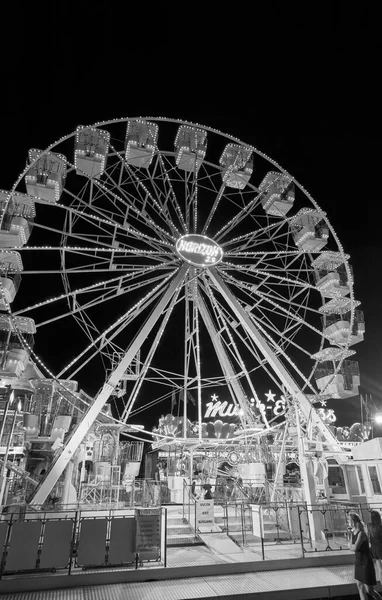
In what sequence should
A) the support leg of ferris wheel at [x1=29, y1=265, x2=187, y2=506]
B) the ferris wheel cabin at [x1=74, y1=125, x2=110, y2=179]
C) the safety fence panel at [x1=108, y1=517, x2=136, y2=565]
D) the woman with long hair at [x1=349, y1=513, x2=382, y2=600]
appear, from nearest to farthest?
the woman with long hair at [x1=349, y1=513, x2=382, y2=600]
the safety fence panel at [x1=108, y1=517, x2=136, y2=565]
the support leg of ferris wheel at [x1=29, y1=265, x2=187, y2=506]
the ferris wheel cabin at [x1=74, y1=125, x2=110, y2=179]

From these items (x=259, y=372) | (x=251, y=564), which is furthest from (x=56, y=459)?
(x=259, y=372)

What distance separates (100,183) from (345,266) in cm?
1011

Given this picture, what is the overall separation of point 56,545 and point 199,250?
33.8 feet

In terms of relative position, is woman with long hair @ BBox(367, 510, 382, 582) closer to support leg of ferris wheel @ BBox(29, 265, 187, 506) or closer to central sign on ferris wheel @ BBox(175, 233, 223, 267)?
support leg of ferris wheel @ BBox(29, 265, 187, 506)

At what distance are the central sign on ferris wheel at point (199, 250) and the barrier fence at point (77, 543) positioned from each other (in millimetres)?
8924

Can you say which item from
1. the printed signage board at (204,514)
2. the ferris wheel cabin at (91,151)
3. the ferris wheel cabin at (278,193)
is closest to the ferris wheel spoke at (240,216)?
the ferris wheel cabin at (278,193)

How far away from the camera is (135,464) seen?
84.8 feet

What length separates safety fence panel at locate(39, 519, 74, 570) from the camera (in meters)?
7.68

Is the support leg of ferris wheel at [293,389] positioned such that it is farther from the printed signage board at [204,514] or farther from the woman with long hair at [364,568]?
the woman with long hair at [364,568]

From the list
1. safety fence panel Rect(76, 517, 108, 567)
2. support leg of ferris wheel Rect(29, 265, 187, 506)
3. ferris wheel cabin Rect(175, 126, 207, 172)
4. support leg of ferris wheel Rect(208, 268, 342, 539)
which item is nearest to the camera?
safety fence panel Rect(76, 517, 108, 567)

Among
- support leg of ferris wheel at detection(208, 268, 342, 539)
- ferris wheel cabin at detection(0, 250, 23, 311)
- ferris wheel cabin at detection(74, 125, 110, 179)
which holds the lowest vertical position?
support leg of ferris wheel at detection(208, 268, 342, 539)

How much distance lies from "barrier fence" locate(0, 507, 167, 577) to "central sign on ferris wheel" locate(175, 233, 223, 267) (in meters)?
8.92

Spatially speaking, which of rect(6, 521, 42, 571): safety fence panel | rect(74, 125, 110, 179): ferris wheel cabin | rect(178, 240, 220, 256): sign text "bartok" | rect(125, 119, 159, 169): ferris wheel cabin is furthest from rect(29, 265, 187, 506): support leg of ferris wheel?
rect(125, 119, 159, 169): ferris wheel cabin

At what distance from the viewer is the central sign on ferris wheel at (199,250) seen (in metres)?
15.0
